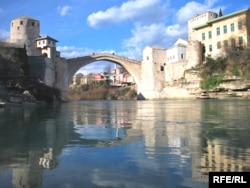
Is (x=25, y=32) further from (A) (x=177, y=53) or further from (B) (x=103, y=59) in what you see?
(A) (x=177, y=53)

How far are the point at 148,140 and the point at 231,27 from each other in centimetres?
4600

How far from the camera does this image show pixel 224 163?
6.25 metres

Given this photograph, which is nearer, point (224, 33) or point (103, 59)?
point (224, 33)

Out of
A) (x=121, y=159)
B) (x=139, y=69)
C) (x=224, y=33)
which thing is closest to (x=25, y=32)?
(x=139, y=69)

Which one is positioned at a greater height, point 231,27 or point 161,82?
point 231,27

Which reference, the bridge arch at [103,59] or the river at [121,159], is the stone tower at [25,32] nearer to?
the bridge arch at [103,59]

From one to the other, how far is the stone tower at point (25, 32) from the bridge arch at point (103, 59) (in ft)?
41.4

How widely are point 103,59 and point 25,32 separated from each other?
1968cm

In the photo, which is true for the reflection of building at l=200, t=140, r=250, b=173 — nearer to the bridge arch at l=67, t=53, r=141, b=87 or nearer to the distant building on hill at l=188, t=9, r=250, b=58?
the distant building on hill at l=188, t=9, r=250, b=58

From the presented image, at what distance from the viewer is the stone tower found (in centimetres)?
5234

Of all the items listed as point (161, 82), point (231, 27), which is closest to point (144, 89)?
point (161, 82)

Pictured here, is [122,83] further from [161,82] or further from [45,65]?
[45,65]

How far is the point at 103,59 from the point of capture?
68.2 m

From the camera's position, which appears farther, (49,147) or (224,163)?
(49,147)
